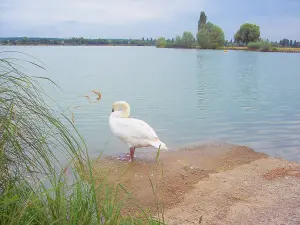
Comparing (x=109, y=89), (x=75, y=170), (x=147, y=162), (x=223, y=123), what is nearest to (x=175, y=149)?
(x=147, y=162)

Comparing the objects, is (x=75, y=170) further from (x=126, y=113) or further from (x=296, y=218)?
(x=126, y=113)

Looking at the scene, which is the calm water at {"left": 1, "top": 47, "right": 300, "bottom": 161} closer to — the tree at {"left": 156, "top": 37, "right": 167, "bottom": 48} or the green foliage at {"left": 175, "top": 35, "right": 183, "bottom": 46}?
the green foliage at {"left": 175, "top": 35, "right": 183, "bottom": 46}

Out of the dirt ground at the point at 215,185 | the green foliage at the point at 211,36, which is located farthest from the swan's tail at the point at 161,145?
the green foliage at the point at 211,36

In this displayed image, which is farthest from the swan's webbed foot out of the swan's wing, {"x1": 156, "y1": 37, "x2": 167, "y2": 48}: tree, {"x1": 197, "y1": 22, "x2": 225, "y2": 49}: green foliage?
{"x1": 156, "y1": 37, "x2": 167, "y2": 48}: tree

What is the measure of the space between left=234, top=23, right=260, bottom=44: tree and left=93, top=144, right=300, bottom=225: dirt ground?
117756 mm

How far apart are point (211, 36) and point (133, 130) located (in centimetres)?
11750

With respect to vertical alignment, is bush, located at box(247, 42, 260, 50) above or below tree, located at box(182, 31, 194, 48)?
below

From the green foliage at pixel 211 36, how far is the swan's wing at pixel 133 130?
115 m

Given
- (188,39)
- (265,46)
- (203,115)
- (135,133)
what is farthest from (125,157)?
(188,39)

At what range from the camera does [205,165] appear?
7684mm

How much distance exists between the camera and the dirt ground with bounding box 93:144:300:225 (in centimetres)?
516

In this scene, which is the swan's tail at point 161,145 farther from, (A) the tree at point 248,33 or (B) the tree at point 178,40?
(B) the tree at point 178,40

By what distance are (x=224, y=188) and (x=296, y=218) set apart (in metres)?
1.42

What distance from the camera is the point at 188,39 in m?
132
